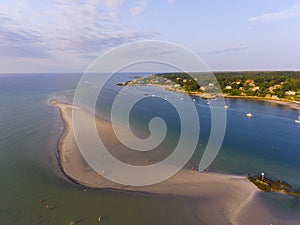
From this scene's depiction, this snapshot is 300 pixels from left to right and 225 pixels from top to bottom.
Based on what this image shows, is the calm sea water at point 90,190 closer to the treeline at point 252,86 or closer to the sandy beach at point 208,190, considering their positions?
the sandy beach at point 208,190

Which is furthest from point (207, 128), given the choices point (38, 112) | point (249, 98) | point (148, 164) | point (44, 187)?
point (249, 98)

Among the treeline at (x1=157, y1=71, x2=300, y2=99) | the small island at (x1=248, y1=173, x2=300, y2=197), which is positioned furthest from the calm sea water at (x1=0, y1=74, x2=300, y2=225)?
the treeline at (x1=157, y1=71, x2=300, y2=99)

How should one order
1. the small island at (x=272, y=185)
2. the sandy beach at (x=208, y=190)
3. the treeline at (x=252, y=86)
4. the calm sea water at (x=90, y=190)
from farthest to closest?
the treeline at (x=252, y=86)
the small island at (x=272, y=185)
the sandy beach at (x=208, y=190)
the calm sea water at (x=90, y=190)

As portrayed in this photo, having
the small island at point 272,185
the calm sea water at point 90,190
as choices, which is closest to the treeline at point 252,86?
the calm sea water at point 90,190

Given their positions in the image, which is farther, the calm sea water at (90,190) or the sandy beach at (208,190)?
the sandy beach at (208,190)

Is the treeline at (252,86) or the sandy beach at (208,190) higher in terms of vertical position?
the treeline at (252,86)

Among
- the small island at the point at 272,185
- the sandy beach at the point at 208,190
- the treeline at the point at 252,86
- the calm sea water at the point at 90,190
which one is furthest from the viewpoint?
the treeline at the point at 252,86

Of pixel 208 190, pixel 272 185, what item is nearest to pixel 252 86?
pixel 272 185

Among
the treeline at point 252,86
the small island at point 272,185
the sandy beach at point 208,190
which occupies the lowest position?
the sandy beach at point 208,190

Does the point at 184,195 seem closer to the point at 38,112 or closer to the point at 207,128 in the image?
the point at 207,128
